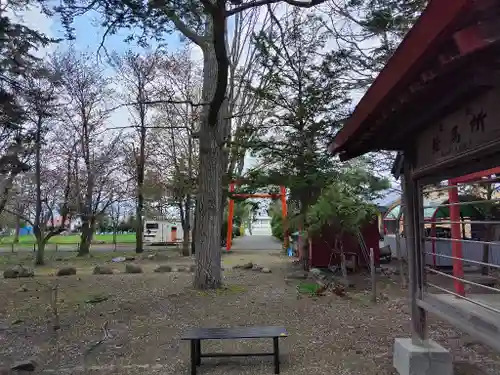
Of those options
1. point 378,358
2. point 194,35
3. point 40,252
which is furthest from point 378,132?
point 40,252

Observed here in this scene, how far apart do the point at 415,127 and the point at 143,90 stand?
23.0 meters

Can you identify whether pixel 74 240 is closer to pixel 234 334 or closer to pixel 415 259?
pixel 234 334

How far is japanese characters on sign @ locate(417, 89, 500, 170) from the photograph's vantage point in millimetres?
3059

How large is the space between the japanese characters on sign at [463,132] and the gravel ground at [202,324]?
2.74 m

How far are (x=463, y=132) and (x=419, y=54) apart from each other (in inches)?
51.2

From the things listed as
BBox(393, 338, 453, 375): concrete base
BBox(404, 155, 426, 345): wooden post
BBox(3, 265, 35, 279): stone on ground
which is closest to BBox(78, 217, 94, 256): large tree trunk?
BBox(3, 265, 35, 279): stone on ground

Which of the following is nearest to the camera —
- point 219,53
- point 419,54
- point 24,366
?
point 419,54

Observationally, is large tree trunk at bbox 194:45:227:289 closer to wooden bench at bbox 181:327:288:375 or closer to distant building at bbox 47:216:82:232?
wooden bench at bbox 181:327:288:375

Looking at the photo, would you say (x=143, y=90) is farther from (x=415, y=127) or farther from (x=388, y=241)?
(x=415, y=127)

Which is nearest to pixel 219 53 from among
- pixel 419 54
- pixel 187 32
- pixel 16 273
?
pixel 187 32

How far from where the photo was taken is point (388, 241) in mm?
25172

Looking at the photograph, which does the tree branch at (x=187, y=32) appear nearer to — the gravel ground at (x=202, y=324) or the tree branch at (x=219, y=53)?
the tree branch at (x=219, y=53)

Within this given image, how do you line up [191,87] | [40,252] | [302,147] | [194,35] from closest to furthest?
[194,35] → [302,147] → [40,252] → [191,87]

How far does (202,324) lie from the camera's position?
819cm
